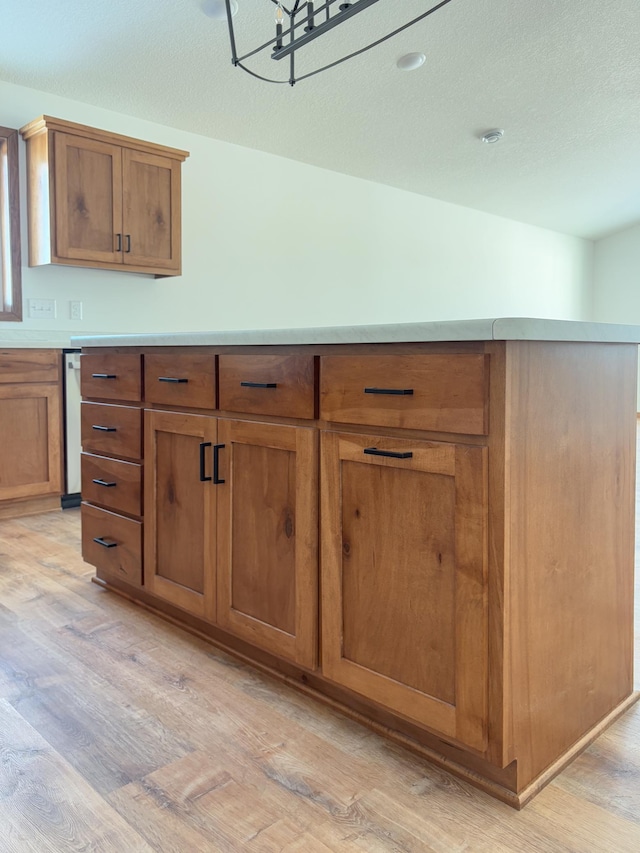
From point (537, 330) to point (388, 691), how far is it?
776 millimetres

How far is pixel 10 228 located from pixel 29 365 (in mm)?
805

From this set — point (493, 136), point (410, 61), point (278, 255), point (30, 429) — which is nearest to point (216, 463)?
point (30, 429)

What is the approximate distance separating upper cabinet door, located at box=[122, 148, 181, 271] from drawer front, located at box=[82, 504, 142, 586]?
1.93 m

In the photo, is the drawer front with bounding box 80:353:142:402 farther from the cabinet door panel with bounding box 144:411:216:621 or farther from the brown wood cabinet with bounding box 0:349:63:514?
the brown wood cabinet with bounding box 0:349:63:514

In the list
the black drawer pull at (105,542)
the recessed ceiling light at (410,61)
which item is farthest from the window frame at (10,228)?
→ the recessed ceiling light at (410,61)

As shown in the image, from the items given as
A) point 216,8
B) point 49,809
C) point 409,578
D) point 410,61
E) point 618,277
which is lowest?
point 49,809

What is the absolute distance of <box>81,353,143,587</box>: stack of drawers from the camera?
211cm

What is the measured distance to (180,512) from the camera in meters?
1.93

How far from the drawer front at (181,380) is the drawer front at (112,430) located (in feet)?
0.42

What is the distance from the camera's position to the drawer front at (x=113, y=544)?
6.97ft

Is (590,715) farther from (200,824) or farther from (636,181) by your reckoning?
(636,181)

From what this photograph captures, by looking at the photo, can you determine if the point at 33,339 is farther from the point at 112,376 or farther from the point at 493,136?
the point at 493,136

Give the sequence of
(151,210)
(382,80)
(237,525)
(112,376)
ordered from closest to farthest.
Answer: (237,525)
(112,376)
(151,210)
(382,80)

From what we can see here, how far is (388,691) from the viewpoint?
1363 millimetres
